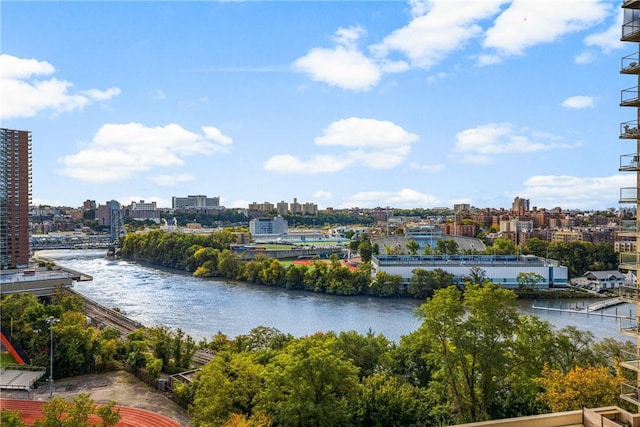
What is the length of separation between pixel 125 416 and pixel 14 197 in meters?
16.3

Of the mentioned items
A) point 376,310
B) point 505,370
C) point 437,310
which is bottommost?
point 376,310

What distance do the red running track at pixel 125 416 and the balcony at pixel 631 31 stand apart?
234 inches

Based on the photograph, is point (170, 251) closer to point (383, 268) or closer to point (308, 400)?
point (383, 268)

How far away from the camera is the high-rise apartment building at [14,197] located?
740 inches

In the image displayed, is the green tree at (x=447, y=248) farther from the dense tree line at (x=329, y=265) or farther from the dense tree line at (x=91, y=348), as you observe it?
the dense tree line at (x=91, y=348)

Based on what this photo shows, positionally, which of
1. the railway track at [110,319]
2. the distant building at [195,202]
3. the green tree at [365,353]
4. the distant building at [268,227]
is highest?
the distant building at [195,202]

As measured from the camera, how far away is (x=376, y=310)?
1373 cm

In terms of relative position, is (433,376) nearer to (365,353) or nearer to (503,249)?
(365,353)

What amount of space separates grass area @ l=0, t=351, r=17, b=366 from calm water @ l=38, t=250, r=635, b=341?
3452 mm

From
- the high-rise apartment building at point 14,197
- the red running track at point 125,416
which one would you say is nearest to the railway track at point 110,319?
the red running track at point 125,416

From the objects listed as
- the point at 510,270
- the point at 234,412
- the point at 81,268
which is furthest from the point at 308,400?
the point at 81,268

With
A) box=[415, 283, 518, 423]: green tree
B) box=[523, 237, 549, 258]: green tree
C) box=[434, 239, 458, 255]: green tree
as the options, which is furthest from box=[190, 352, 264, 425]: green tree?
box=[523, 237, 549, 258]: green tree

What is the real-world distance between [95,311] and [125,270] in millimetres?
11451

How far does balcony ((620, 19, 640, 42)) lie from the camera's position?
3230mm
